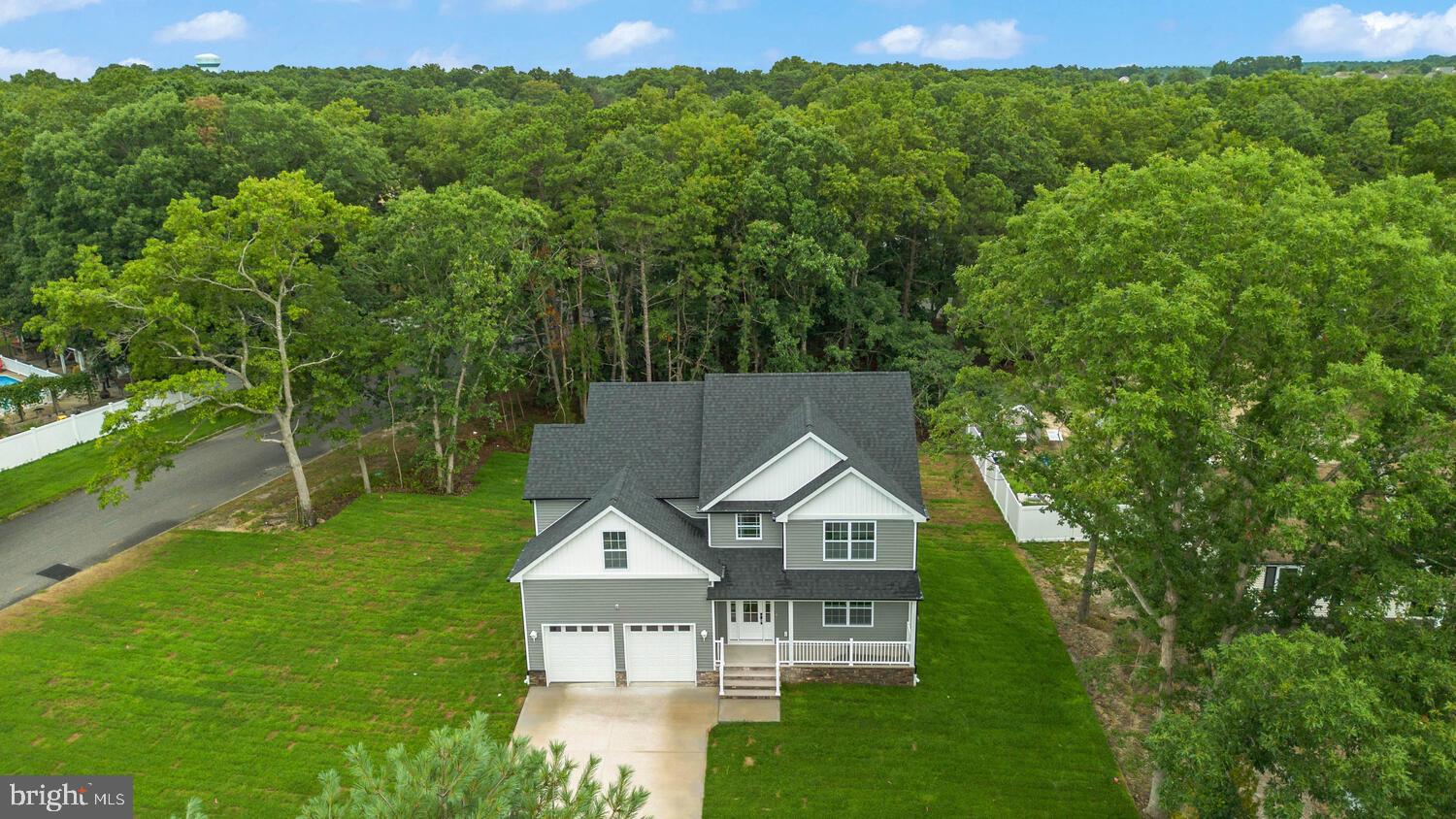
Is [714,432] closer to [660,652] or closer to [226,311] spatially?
[660,652]

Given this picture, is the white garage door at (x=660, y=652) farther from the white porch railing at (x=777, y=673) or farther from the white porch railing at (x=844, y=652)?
the white porch railing at (x=844, y=652)

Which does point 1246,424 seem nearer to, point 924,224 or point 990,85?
point 924,224

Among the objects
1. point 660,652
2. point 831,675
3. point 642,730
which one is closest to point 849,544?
point 831,675

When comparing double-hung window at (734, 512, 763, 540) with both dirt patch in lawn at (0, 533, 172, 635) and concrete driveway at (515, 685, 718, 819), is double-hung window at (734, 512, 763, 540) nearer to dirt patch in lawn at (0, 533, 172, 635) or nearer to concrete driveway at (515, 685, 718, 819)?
concrete driveway at (515, 685, 718, 819)

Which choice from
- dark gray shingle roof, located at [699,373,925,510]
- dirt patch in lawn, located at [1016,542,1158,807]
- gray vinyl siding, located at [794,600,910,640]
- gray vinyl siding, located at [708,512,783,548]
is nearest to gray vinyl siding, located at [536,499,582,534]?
dark gray shingle roof, located at [699,373,925,510]

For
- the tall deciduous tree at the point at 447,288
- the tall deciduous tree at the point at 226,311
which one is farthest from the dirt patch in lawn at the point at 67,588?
the tall deciduous tree at the point at 447,288
